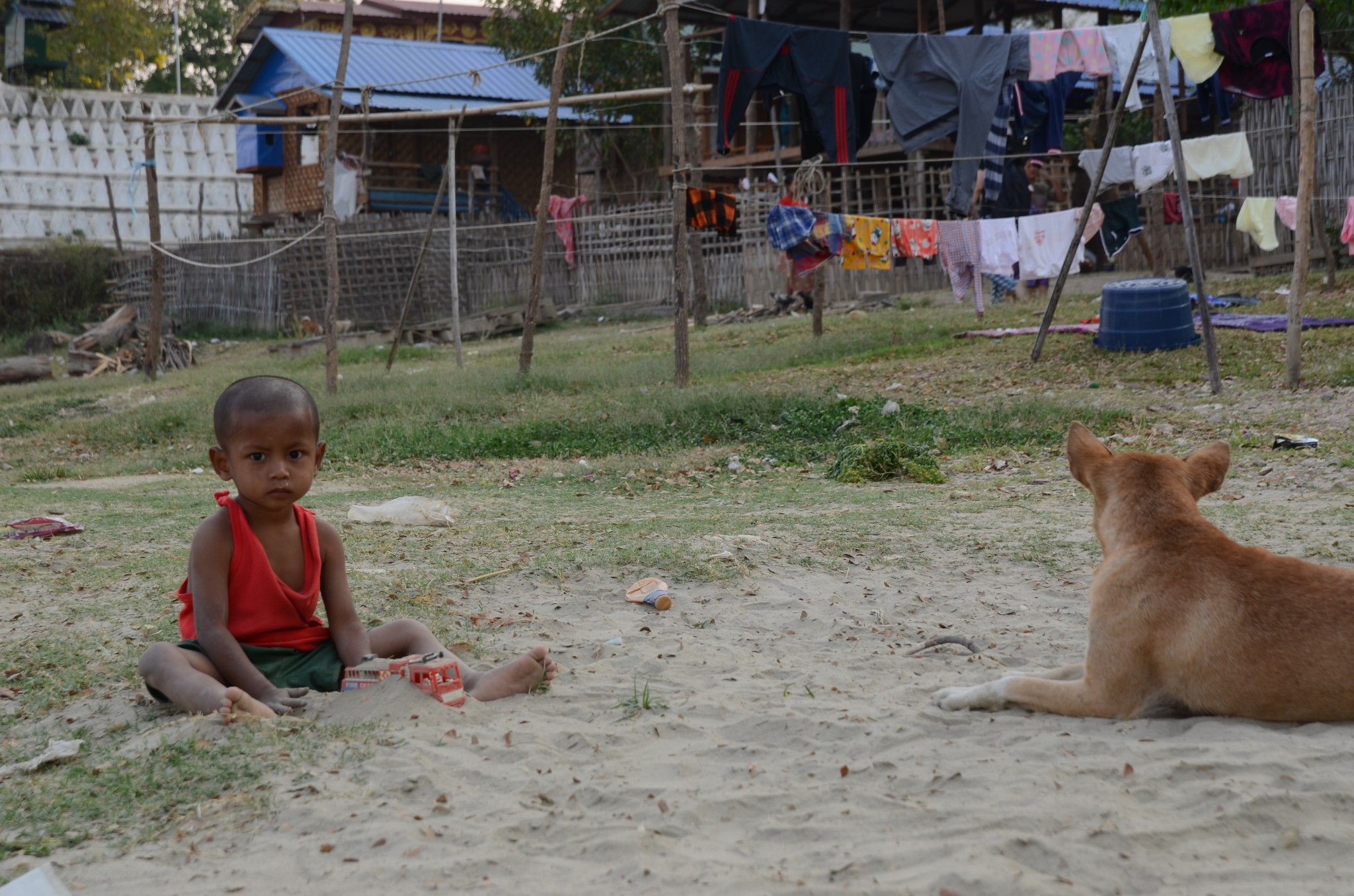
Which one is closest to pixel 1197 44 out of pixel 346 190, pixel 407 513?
pixel 407 513

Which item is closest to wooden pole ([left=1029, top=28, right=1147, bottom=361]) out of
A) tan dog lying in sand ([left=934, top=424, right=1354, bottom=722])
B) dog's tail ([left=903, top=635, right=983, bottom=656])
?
dog's tail ([left=903, top=635, right=983, bottom=656])

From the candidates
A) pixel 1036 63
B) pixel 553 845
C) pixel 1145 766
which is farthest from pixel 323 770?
pixel 1036 63

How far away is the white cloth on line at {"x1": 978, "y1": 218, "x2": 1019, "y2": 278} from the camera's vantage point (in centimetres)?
1256

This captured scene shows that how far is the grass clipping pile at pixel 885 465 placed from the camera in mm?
7371

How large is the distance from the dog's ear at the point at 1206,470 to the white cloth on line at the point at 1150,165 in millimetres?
9578

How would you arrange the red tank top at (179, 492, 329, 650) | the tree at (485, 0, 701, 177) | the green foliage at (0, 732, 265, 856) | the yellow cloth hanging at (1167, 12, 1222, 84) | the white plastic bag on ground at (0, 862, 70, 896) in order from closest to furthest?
1. the white plastic bag on ground at (0, 862, 70, 896)
2. the green foliage at (0, 732, 265, 856)
3. the red tank top at (179, 492, 329, 650)
4. the yellow cloth hanging at (1167, 12, 1222, 84)
5. the tree at (485, 0, 701, 177)

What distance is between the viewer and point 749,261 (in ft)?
63.9

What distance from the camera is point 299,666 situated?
334cm

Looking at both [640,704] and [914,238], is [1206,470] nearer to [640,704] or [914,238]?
[640,704]

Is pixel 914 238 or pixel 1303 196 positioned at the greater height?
pixel 914 238

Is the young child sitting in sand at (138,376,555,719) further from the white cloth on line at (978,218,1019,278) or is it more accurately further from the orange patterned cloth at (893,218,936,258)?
the white cloth on line at (978,218,1019,278)

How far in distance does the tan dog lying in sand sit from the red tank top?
1.81 meters

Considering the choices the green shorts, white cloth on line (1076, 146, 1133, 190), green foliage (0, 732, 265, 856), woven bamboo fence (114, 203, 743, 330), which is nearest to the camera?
green foliage (0, 732, 265, 856)

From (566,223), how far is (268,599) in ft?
62.2
